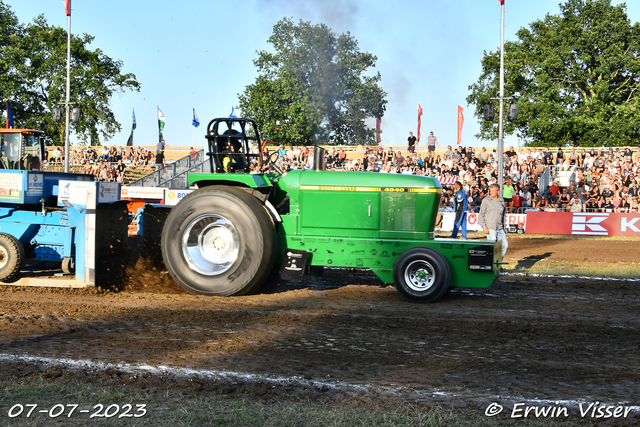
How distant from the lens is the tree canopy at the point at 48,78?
41.2m

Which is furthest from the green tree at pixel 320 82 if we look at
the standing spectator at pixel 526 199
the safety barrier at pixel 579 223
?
the standing spectator at pixel 526 199

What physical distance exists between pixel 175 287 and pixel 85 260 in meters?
1.16

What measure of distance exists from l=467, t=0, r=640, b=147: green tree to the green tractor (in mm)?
32654

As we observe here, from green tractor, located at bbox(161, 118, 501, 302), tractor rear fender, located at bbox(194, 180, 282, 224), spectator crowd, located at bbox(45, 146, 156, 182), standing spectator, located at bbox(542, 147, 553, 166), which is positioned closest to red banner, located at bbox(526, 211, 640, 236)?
standing spectator, located at bbox(542, 147, 553, 166)

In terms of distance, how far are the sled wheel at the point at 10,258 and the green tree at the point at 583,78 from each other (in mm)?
35288

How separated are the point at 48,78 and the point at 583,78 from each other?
36419mm

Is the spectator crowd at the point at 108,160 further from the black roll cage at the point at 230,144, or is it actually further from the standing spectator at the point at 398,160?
the black roll cage at the point at 230,144

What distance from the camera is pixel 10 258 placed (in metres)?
7.63

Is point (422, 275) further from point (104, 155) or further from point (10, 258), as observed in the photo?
point (104, 155)

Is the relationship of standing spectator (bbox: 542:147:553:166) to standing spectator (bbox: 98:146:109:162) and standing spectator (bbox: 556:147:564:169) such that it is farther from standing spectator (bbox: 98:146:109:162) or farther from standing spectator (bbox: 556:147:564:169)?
standing spectator (bbox: 98:146:109:162)

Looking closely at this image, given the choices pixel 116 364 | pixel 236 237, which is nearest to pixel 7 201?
pixel 236 237

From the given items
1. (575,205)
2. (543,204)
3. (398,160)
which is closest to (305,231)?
(575,205)

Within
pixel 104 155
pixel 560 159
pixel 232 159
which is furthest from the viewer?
pixel 104 155

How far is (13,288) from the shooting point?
754 centimetres
